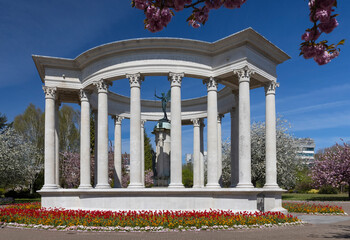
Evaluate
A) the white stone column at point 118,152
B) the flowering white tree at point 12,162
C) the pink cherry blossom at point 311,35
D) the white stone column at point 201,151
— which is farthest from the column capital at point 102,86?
the flowering white tree at point 12,162

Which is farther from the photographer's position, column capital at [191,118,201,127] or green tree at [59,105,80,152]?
green tree at [59,105,80,152]

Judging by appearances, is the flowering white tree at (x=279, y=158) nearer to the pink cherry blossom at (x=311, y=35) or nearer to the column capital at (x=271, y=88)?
the column capital at (x=271, y=88)

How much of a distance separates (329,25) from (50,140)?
125 ft

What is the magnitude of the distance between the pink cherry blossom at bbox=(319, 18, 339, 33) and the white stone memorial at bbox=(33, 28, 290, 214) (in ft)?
83.8

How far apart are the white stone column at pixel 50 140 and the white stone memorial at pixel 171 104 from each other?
0.37ft

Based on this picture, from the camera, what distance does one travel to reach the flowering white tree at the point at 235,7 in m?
9.57

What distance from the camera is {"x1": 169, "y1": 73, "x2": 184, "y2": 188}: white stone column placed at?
3659cm

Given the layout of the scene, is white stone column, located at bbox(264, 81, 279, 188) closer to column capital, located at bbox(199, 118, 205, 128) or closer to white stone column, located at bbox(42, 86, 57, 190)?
column capital, located at bbox(199, 118, 205, 128)

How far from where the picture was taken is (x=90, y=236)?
990 inches

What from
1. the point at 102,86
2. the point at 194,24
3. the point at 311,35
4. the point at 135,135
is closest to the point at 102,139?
the point at 135,135

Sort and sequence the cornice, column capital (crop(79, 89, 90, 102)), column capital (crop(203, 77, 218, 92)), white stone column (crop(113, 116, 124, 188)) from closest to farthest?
the cornice
column capital (crop(203, 77, 218, 92))
column capital (crop(79, 89, 90, 102))
white stone column (crop(113, 116, 124, 188))

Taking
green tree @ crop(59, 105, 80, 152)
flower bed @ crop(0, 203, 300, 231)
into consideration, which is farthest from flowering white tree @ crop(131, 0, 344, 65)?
green tree @ crop(59, 105, 80, 152)

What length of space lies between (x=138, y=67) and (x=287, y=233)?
22485 mm

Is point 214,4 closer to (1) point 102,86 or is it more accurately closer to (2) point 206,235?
(2) point 206,235
